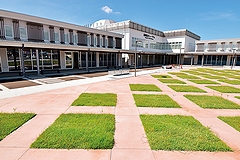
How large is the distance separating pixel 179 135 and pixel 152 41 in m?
41.9

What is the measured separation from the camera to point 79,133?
4230 millimetres

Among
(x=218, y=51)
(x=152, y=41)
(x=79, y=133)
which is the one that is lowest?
(x=79, y=133)

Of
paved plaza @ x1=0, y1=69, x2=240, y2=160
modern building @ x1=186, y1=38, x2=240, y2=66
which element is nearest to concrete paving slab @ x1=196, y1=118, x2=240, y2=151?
paved plaza @ x1=0, y1=69, x2=240, y2=160

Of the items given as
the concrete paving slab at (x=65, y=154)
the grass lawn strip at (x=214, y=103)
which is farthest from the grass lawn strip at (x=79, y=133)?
the grass lawn strip at (x=214, y=103)

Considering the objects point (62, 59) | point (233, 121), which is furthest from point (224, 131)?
point (62, 59)

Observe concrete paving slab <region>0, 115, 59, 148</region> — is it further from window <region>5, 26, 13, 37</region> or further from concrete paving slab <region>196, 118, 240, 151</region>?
window <region>5, 26, 13, 37</region>

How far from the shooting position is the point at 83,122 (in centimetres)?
496

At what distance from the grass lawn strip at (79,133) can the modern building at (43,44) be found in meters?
11.7

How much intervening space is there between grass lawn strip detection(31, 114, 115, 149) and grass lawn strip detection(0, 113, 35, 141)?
111cm

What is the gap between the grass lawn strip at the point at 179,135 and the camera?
12.2 feet

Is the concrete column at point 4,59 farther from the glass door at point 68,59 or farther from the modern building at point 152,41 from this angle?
the modern building at point 152,41

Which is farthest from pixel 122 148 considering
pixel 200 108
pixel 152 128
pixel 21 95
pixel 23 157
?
pixel 21 95

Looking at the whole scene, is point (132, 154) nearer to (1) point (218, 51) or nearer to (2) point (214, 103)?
(2) point (214, 103)

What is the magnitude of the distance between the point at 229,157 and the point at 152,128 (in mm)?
2034
